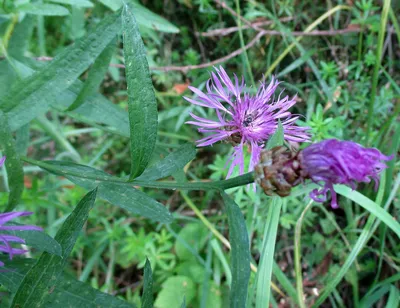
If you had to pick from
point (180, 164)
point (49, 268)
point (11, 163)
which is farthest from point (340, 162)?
point (11, 163)

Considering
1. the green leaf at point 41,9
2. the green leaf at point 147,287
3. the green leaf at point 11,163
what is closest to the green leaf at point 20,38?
the green leaf at point 41,9

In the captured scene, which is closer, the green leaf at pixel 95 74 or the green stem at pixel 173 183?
the green stem at pixel 173 183

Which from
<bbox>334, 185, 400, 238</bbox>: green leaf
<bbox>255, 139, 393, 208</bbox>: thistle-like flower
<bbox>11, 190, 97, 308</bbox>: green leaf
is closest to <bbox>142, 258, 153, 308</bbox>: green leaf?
<bbox>11, 190, 97, 308</bbox>: green leaf

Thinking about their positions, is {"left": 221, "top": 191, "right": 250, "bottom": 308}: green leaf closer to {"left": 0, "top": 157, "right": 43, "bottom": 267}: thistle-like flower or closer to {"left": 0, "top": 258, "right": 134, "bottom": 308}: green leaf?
{"left": 0, "top": 258, "right": 134, "bottom": 308}: green leaf

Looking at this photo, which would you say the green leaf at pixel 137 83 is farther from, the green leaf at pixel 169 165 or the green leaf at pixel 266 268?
the green leaf at pixel 266 268

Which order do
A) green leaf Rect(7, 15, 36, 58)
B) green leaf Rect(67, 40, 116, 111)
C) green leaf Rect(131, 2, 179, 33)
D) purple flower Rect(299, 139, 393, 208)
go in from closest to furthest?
purple flower Rect(299, 139, 393, 208), green leaf Rect(67, 40, 116, 111), green leaf Rect(7, 15, 36, 58), green leaf Rect(131, 2, 179, 33)
